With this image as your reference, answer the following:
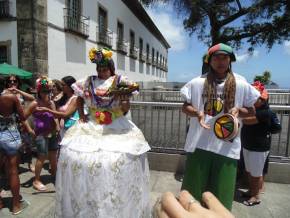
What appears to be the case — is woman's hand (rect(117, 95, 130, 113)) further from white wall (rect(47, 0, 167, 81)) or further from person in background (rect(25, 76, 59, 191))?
white wall (rect(47, 0, 167, 81))

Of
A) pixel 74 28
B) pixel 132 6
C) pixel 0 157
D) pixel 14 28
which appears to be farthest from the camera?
pixel 132 6

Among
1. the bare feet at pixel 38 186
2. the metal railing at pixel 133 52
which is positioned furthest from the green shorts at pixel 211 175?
the metal railing at pixel 133 52

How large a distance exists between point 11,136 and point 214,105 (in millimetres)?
2404

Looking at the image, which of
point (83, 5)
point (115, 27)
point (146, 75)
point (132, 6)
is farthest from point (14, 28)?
point (146, 75)

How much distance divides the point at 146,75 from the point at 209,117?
99.5 feet

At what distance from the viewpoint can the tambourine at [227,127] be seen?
2.26 meters

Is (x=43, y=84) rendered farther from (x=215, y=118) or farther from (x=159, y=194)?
(x=215, y=118)

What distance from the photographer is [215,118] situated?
255 cm

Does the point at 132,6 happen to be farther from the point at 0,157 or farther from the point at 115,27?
the point at 0,157

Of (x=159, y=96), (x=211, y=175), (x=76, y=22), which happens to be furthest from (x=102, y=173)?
(x=76, y=22)

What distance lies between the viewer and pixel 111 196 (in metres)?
2.58

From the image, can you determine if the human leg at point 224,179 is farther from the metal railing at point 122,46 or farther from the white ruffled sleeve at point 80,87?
the metal railing at point 122,46

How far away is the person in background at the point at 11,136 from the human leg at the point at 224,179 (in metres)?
2.36

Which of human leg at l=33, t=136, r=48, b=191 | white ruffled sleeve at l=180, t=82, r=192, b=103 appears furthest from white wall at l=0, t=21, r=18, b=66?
white ruffled sleeve at l=180, t=82, r=192, b=103
